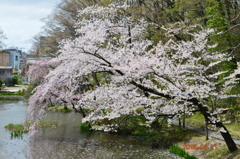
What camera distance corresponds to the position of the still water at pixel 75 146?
9.56 m

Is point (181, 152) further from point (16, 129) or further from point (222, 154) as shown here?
point (16, 129)

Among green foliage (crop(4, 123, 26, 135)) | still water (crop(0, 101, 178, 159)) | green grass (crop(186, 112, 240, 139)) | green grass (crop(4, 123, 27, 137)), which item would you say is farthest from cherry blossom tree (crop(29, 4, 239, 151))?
green foliage (crop(4, 123, 26, 135))

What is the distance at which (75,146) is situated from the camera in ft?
35.9

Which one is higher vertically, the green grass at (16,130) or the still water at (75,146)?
the green grass at (16,130)

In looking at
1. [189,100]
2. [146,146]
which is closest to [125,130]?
[146,146]

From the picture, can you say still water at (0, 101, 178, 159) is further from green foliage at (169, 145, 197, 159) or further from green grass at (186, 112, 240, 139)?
green grass at (186, 112, 240, 139)

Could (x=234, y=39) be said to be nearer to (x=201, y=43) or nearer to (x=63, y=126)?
(x=201, y=43)

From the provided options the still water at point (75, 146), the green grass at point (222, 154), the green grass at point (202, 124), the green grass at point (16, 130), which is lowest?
the still water at point (75, 146)

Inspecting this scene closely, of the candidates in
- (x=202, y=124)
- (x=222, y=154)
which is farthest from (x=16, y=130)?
(x=222, y=154)

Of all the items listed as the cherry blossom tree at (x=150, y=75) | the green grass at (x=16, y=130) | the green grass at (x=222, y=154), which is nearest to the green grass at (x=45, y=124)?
the green grass at (x=16, y=130)

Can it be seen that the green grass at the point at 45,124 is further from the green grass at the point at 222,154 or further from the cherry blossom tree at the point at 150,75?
the green grass at the point at 222,154

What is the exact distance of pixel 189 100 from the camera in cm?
768

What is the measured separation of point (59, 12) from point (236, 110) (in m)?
19.5

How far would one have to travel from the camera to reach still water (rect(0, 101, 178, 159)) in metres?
9.56
